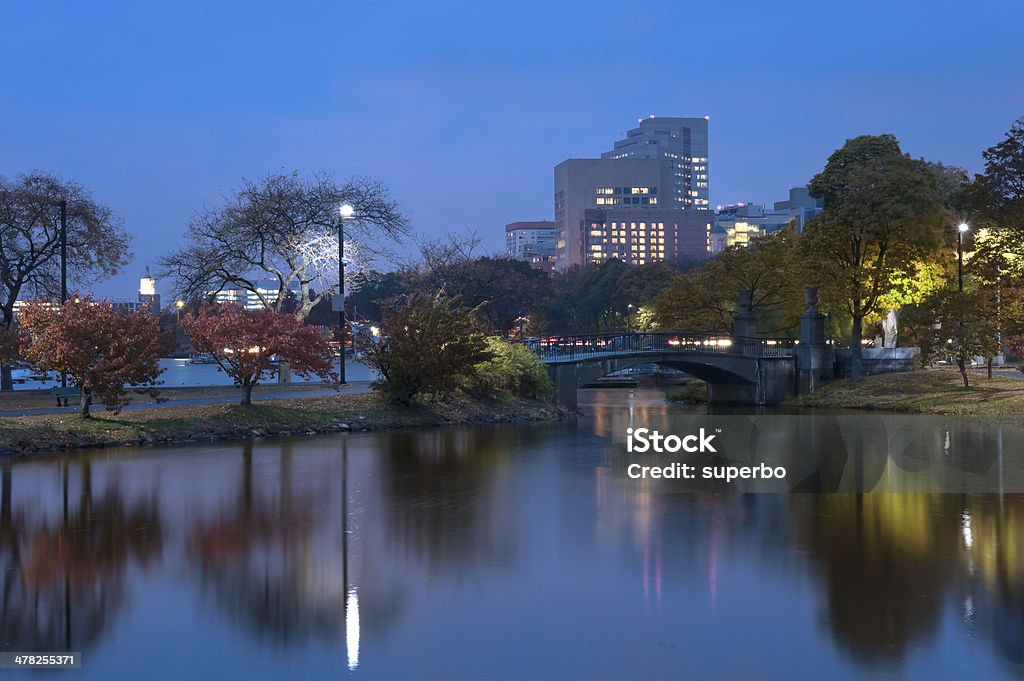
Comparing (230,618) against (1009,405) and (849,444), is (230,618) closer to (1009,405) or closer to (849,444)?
(849,444)

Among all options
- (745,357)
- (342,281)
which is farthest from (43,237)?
(745,357)

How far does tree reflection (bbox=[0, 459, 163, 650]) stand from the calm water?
0.16 ft

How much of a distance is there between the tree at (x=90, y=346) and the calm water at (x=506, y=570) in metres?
5.19

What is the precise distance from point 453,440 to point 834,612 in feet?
72.5

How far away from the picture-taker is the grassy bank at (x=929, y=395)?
45.4 metres

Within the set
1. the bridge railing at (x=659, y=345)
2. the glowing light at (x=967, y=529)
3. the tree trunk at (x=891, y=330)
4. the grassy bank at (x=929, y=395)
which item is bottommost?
the glowing light at (x=967, y=529)

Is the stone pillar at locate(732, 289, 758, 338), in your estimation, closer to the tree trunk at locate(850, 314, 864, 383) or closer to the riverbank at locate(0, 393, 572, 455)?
the tree trunk at locate(850, 314, 864, 383)

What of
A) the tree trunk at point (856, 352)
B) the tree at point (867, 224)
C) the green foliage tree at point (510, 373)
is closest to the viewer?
the green foliage tree at point (510, 373)

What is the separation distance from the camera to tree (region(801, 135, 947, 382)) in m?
55.6

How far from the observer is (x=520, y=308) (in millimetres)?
90625

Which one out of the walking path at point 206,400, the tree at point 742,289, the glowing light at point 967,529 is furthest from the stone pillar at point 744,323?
the glowing light at point 967,529

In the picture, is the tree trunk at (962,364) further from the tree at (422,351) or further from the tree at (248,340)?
the tree at (248,340)

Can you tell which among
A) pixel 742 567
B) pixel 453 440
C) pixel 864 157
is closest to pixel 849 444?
pixel 453 440

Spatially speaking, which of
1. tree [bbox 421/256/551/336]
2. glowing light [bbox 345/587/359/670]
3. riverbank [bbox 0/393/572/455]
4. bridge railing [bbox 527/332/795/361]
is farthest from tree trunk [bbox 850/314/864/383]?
glowing light [bbox 345/587/359/670]
